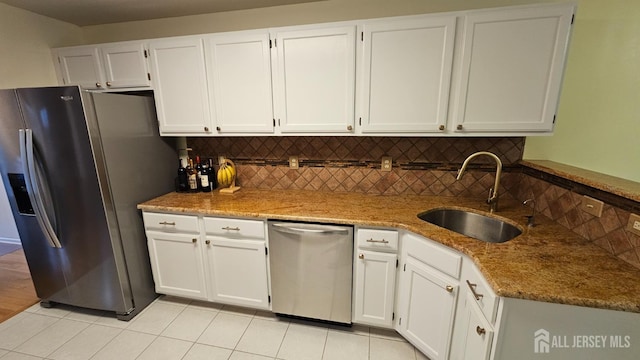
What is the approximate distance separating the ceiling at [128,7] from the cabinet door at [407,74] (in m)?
0.80

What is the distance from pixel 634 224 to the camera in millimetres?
1085

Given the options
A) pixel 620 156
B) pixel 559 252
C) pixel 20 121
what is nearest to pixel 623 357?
pixel 559 252

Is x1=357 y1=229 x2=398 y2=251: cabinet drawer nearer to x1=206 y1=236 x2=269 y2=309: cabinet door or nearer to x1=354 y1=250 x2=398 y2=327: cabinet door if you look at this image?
x1=354 y1=250 x2=398 y2=327: cabinet door

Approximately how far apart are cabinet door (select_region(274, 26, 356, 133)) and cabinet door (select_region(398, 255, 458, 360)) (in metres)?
1.06

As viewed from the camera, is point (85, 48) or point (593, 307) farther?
point (85, 48)

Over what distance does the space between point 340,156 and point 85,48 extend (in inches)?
88.3

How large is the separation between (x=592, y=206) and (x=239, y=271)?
7.06 feet

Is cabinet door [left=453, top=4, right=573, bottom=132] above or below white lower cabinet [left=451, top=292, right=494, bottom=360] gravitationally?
above

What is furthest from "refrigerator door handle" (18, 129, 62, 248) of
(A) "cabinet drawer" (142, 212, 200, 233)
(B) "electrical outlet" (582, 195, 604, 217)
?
(B) "electrical outlet" (582, 195, 604, 217)

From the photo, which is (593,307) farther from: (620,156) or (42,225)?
(42,225)

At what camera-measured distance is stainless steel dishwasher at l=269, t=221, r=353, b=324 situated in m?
1.68

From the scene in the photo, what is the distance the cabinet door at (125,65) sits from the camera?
199 cm

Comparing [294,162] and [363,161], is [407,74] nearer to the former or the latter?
[363,161]

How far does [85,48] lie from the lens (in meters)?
2.06
